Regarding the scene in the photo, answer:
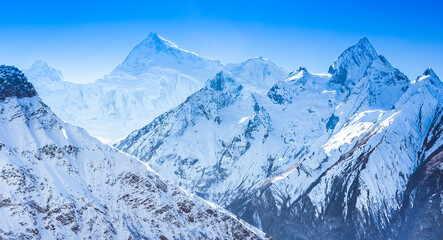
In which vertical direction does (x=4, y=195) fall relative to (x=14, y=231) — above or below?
above

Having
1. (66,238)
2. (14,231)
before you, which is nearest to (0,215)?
(14,231)

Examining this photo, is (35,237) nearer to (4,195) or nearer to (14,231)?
(14,231)

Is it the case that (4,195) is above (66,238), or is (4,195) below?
above

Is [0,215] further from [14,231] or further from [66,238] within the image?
[66,238]

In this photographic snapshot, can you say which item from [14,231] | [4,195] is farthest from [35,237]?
[4,195]

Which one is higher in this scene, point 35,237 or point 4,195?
point 4,195

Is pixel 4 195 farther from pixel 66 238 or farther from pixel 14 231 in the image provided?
pixel 66 238
